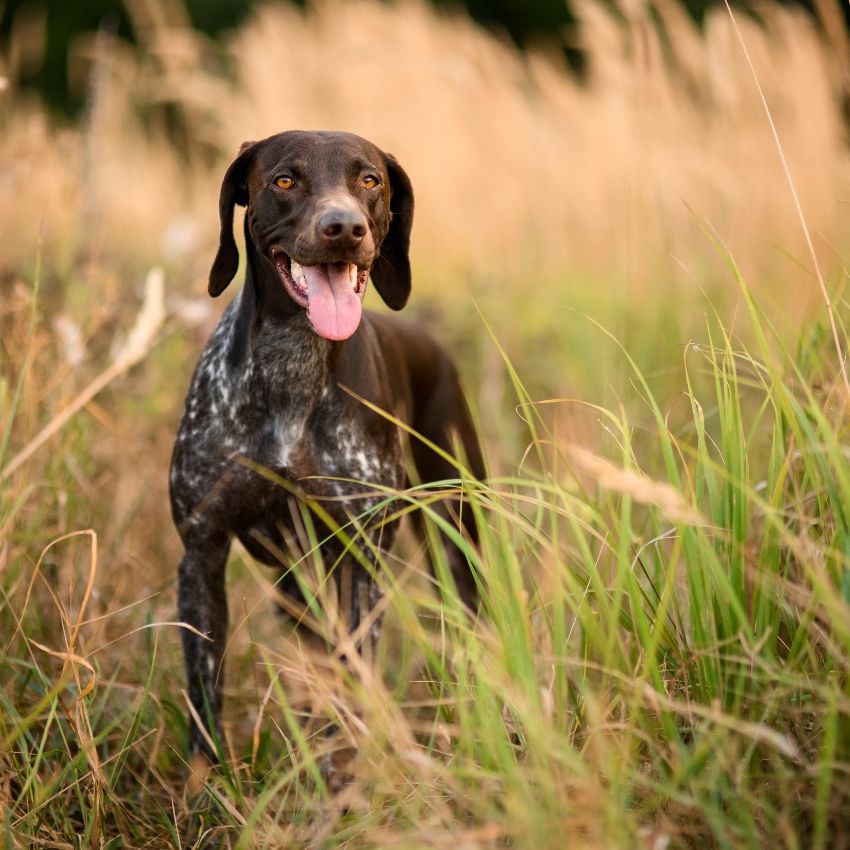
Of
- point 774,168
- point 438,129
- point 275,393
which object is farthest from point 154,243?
point 275,393

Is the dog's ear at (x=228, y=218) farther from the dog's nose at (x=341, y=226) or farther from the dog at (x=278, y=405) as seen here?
the dog's nose at (x=341, y=226)

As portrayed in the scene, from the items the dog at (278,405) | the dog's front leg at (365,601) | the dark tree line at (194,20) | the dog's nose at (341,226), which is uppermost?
the dark tree line at (194,20)

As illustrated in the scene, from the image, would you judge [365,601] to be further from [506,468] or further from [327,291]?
[506,468]

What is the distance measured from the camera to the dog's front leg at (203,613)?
10.7 ft

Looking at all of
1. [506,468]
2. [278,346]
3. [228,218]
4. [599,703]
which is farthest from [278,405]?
[506,468]

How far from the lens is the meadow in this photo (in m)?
2.15

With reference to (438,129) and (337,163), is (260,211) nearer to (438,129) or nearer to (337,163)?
(337,163)

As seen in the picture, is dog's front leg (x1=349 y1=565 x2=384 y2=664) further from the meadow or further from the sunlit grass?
the sunlit grass

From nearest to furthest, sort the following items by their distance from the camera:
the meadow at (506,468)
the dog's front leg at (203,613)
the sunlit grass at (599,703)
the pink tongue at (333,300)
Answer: the sunlit grass at (599,703), the meadow at (506,468), the pink tongue at (333,300), the dog's front leg at (203,613)

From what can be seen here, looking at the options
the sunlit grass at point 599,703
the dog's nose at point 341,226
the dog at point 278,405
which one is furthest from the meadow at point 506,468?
the dog's nose at point 341,226

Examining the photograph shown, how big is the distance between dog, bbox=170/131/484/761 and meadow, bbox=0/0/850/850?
0.45ft

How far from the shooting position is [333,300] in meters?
3.04

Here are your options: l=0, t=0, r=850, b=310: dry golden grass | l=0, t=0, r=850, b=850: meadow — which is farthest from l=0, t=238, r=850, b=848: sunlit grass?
l=0, t=0, r=850, b=310: dry golden grass

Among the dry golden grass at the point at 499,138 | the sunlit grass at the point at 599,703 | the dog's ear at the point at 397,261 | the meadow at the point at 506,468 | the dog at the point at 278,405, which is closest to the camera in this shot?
the sunlit grass at the point at 599,703
